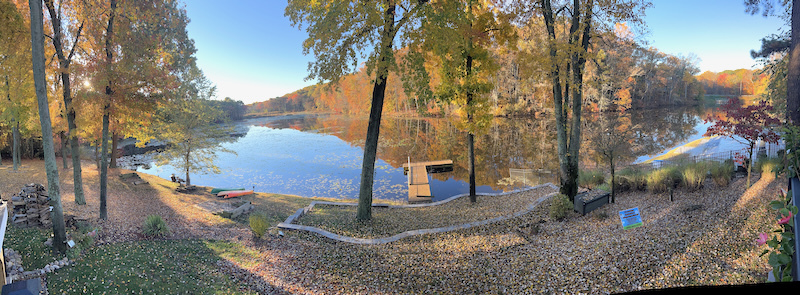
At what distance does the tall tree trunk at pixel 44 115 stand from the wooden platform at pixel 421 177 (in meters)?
12.4

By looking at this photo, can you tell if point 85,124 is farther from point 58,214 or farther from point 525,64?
point 525,64

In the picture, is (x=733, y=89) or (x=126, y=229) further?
(x=733, y=89)

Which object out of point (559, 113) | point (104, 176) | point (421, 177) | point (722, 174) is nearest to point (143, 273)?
point (104, 176)

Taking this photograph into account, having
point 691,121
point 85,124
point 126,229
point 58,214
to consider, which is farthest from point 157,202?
point 691,121

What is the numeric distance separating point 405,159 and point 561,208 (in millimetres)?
19225

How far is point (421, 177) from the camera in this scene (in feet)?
67.5

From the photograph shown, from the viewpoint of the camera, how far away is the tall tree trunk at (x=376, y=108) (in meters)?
9.49

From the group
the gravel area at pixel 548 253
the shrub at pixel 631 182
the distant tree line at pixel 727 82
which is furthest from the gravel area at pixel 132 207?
the distant tree line at pixel 727 82

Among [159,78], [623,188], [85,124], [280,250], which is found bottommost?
[280,250]

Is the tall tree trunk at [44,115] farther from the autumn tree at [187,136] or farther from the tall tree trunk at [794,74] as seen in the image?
the autumn tree at [187,136]

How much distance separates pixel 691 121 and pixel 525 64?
4363 cm

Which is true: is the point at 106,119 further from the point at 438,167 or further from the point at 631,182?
the point at 438,167

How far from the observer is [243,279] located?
23.5ft

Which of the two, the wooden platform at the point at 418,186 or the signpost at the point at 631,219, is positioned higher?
the signpost at the point at 631,219
